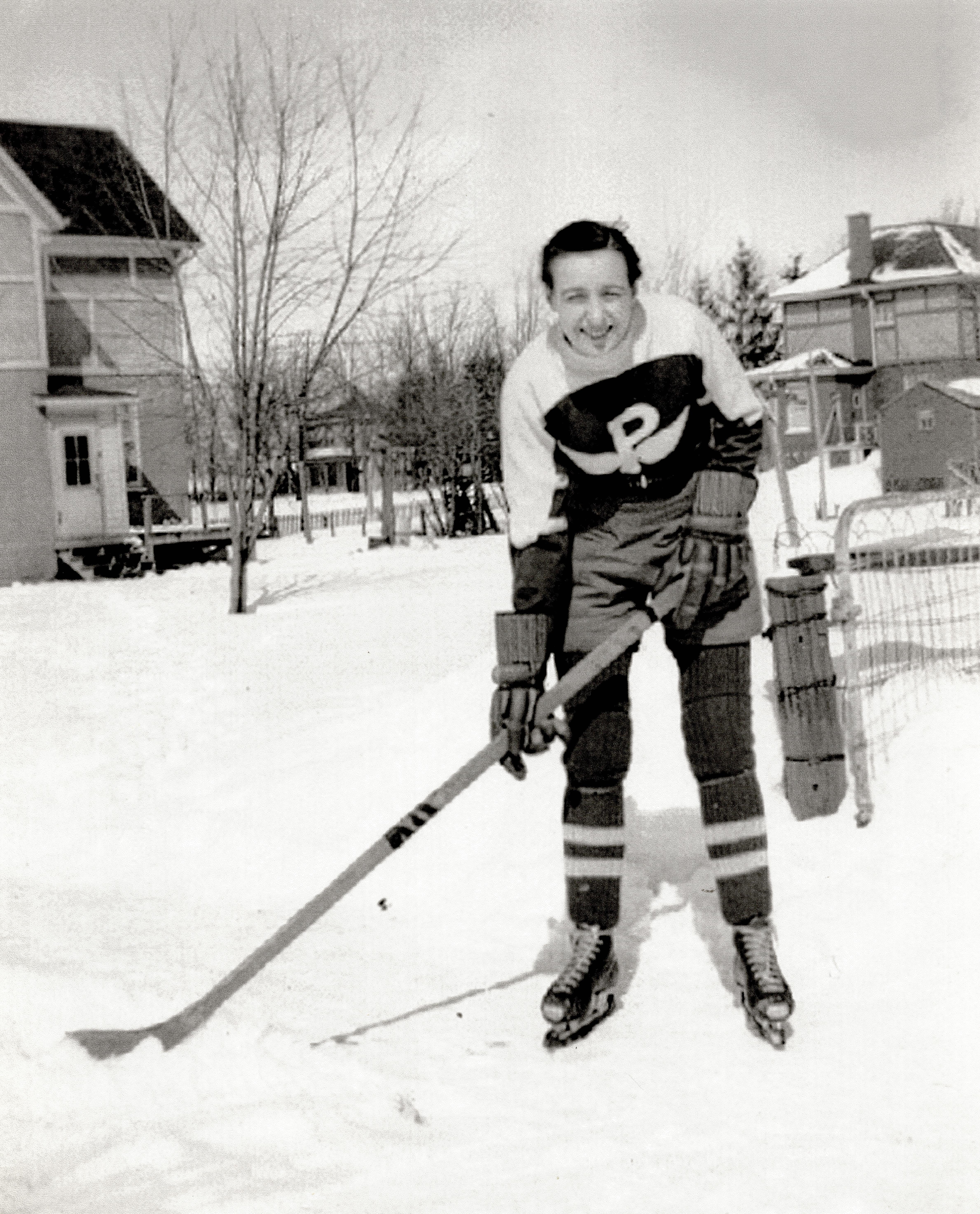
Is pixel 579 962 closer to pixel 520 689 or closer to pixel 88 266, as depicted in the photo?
pixel 520 689

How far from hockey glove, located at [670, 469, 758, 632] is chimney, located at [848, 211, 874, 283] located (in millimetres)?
26096

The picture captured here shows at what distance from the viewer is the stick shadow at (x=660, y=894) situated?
11.1 feet

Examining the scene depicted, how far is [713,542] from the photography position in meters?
2.90

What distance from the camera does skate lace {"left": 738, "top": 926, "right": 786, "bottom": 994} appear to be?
285 centimetres

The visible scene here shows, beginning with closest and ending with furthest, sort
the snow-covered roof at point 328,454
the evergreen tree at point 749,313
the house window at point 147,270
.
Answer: the evergreen tree at point 749,313 < the house window at point 147,270 < the snow-covered roof at point 328,454

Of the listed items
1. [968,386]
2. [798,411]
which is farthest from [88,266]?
[798,411]

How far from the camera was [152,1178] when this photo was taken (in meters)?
2.24

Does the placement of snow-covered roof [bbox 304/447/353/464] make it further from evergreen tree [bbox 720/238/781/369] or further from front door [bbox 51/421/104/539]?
front door [bbox 51/421/104/539]

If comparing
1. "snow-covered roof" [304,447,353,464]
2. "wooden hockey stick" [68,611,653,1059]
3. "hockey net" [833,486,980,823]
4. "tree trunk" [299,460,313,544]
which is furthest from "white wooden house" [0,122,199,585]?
"snow-covered roof" [304,447,353,464]

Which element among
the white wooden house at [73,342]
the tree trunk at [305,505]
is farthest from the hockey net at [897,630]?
the tree trunk at [305,505]

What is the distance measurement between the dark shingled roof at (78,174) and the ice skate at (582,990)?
17.9 m

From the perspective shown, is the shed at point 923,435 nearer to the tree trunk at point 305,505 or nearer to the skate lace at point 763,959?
the tree trunk at point 305,505

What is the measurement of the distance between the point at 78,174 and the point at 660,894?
1926 cm

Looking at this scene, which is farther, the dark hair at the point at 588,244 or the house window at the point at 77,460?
the house window at the point at 77,460
